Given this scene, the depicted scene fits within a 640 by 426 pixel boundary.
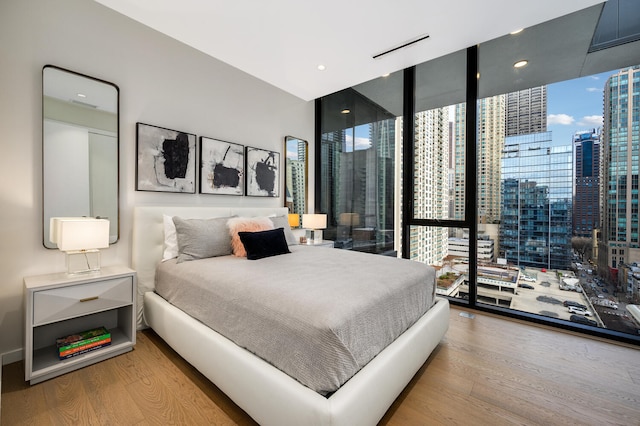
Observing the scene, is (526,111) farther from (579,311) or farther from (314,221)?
(314,221)

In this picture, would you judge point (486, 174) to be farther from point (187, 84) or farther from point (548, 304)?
point (187, 84)

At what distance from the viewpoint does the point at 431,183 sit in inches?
133

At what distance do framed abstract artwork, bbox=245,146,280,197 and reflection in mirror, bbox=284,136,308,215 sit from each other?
0.22 metres

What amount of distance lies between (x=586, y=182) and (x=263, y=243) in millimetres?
3026

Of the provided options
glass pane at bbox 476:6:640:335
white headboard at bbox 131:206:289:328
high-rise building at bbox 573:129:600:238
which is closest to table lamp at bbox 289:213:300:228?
white headboard at bbox 131:206:289:328

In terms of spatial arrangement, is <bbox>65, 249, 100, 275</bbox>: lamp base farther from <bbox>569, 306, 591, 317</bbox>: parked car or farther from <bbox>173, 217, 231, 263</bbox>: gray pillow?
<bbox>569, 306, 591, 317</bbox>: parked car

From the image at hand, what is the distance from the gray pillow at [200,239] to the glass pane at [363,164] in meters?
2.12

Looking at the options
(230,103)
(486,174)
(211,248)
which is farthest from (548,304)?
(230,103)

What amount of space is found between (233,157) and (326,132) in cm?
178

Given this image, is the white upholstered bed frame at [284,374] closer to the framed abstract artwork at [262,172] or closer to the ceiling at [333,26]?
the framed abstract artwork at [262,172]

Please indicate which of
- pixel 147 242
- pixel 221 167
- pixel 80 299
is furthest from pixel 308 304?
pixel 221 167

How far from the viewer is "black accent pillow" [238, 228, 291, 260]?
2.38 meters

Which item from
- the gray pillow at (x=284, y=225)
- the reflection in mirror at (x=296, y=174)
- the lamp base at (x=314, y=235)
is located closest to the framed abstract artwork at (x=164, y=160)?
the gray pillow at (x=284, y=225)

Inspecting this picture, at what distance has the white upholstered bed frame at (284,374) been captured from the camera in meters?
1.12
